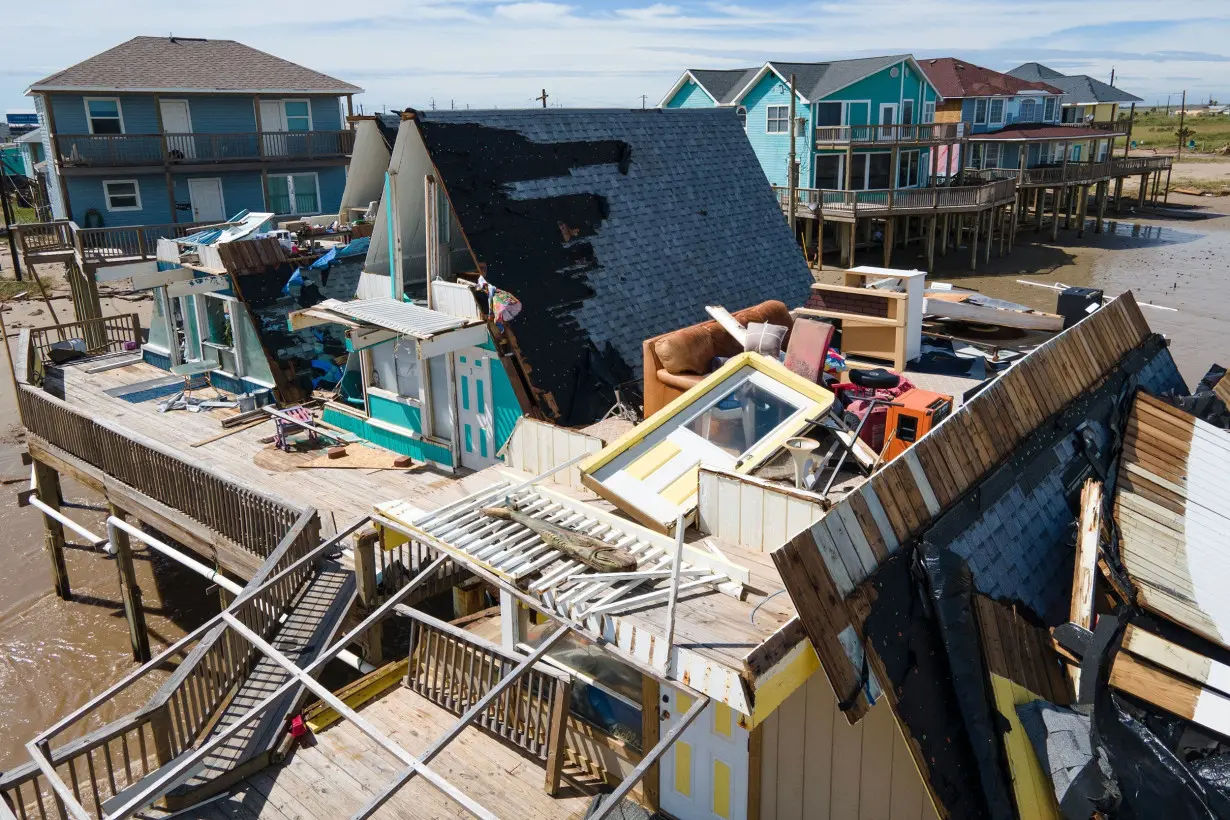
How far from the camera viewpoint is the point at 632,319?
13.4 meters

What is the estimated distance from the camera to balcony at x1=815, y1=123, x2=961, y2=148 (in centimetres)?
3791

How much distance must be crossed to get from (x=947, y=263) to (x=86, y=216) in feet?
110

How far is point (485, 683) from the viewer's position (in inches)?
347

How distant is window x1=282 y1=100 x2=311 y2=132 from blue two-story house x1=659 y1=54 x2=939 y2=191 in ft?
46.8

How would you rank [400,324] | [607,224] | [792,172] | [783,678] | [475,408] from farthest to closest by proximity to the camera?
[792,172]
[607,224]
[475,408]
[400,324]
[783,678]

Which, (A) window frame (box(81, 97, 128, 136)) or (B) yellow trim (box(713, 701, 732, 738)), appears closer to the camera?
(B) yellow trim (box(713, 701, 732, 738))

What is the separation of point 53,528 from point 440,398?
26.3ft

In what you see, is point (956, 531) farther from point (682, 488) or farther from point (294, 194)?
point (294, 194)

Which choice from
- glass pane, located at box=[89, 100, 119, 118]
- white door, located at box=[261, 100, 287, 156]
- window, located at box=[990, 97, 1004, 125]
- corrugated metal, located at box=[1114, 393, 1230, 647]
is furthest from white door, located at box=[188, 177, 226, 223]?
window, located at box=[990, 97, 1004, 125]

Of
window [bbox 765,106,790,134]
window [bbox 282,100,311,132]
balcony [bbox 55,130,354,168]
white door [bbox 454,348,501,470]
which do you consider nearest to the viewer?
white door [bbox 454,348,501,470]

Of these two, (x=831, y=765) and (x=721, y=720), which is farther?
(x=721, y=720)

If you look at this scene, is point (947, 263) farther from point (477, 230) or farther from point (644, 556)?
point (644, 556)

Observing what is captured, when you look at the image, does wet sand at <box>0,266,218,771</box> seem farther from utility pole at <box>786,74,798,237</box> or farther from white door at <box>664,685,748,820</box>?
utility pole at <box>786,74,798,237</box>

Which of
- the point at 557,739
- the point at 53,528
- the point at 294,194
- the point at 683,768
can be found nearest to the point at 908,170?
the point at 294,194
